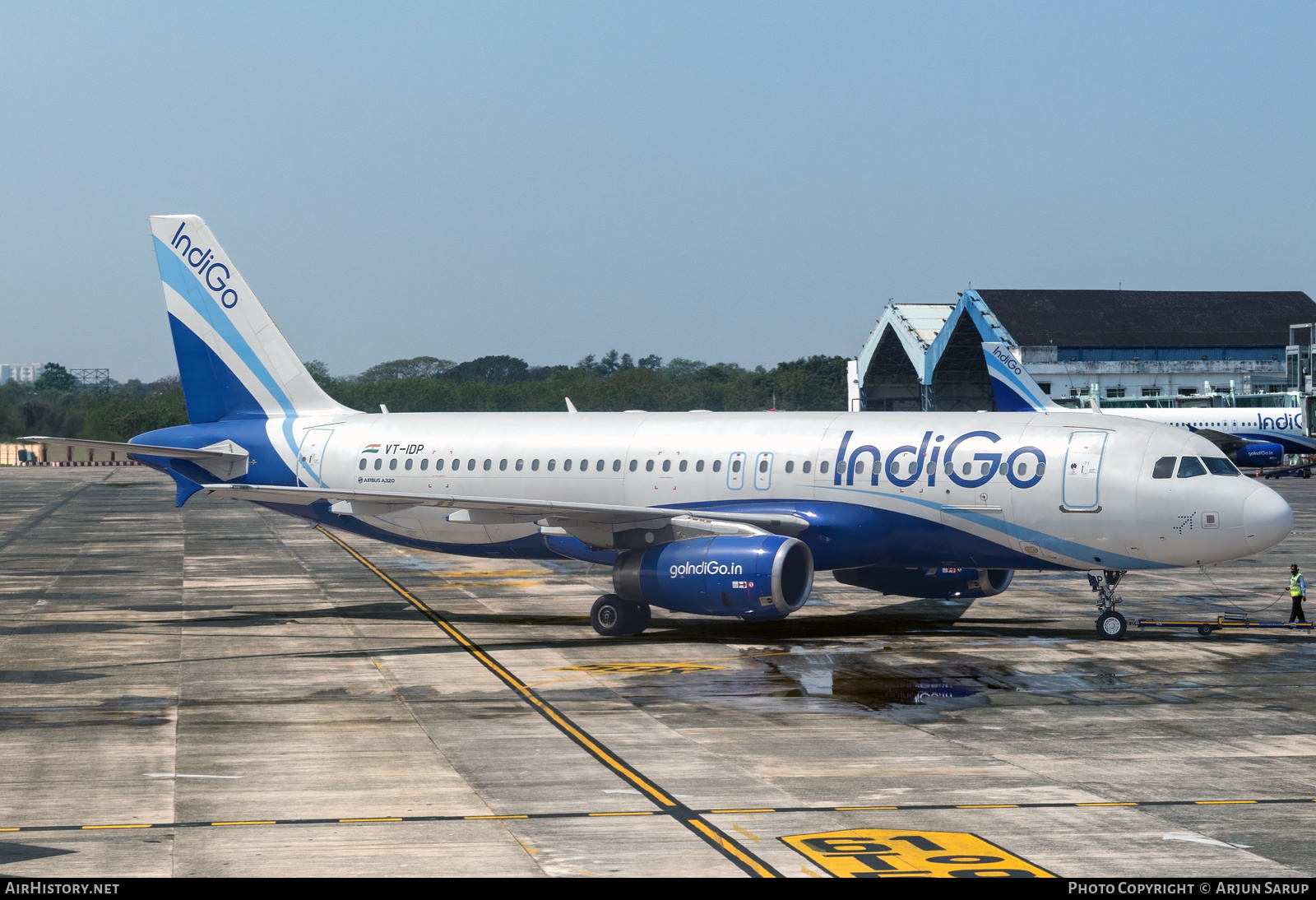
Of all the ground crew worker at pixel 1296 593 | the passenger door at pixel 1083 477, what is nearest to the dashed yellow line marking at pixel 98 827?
the passenger door at pixel 1083 477

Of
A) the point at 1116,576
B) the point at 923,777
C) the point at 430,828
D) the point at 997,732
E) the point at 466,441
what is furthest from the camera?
the point at 466,441

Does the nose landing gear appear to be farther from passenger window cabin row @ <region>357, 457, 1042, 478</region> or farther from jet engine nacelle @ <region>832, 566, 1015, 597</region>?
jet engine nacelle @ <region>832, 566, 1015, 597</region>

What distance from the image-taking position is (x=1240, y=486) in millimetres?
27547

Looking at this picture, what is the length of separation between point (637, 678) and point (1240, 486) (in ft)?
41.5

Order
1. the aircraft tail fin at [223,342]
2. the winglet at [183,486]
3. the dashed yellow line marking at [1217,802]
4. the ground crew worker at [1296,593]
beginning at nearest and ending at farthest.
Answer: the dashed yellow line marking at [1217,802] < the ground crew worker at [1296,593] < the winglet at [183,486] < the aircraft tail fin at [223,342]

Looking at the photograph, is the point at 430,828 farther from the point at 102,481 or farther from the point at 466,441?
the point at 102,481

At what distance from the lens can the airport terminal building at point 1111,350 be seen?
122 meters

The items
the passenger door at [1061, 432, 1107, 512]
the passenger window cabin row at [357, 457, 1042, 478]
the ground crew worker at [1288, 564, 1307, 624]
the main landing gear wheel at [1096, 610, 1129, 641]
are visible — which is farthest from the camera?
the ground crew worker at [1288, 564, 1307, 624]

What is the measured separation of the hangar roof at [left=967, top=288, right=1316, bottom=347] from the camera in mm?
129500

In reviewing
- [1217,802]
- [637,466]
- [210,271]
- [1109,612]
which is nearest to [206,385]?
[210,271]

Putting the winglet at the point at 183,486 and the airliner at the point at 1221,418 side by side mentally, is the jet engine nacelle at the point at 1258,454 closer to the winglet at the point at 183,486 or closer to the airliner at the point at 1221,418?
the airliner at the point at 1221,418

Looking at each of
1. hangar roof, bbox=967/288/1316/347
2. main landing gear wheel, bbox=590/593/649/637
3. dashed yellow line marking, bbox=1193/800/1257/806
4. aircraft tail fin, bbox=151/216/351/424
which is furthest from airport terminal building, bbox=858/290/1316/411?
dashed yellow line marking, bbox=1193/800/1257/806

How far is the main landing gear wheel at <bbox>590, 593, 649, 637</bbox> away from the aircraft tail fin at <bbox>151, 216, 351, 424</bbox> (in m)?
10.7

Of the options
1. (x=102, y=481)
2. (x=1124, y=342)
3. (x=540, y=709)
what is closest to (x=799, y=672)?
(x=540, y=709)
